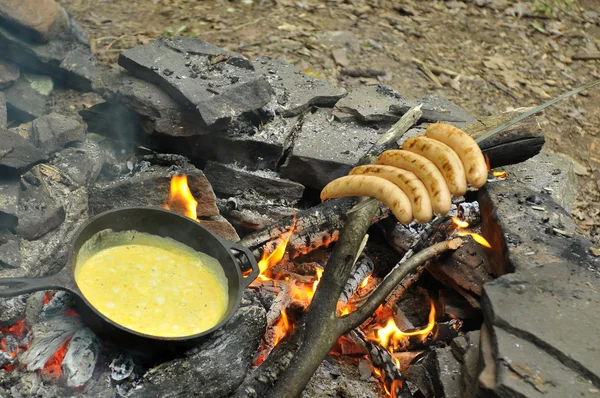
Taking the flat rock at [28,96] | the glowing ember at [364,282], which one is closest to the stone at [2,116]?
the flat rock at [28,96]

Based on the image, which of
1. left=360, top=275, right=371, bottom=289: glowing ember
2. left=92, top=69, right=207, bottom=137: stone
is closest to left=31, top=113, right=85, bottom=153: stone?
left=92, top=69, right=207, bottom=137: stone

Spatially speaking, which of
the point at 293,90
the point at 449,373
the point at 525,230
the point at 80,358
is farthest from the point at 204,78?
the point at 449,373

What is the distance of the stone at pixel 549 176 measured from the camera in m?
4.32

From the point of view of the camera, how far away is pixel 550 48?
748 cm

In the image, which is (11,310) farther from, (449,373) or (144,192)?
(449,373)

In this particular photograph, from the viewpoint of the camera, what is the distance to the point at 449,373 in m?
3.19

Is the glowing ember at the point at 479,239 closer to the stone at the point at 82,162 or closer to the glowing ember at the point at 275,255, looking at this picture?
the glowing ember at the point at 275,255

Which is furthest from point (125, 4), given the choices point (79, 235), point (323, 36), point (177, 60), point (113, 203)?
point (79, 235)

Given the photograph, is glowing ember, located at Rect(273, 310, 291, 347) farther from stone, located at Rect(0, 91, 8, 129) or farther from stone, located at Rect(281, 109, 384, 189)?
stone, located at Rect(0, 91, 8, 129)

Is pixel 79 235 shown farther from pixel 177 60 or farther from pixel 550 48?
pixel 550 48

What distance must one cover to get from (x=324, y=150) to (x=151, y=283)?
1.67m

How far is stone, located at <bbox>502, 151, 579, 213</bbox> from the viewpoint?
14.2ft

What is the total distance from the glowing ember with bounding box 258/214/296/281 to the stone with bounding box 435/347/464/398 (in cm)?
113

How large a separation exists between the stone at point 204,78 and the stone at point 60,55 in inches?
42.7
